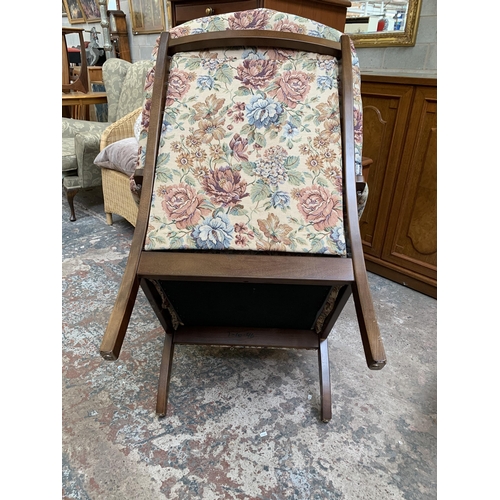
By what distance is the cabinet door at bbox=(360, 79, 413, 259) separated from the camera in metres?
1.73

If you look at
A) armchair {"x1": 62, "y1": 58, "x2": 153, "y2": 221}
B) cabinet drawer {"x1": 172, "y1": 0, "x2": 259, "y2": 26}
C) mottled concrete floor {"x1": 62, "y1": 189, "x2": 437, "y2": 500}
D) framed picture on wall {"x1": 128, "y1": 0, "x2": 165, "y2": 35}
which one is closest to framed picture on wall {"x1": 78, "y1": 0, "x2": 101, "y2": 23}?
framed picture on wall {"x1": 128, "y1": 0, "x2": 165, "y2": 35}

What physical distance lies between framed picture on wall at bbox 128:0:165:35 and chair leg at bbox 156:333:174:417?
9.94ft

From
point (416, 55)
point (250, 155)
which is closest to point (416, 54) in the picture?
point (416, 55)

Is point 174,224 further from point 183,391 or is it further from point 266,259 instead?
point 183,391

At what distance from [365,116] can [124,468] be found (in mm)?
1832

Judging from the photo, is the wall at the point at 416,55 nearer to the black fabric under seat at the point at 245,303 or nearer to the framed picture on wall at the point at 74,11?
the black fabric under seat at the point at 245,303

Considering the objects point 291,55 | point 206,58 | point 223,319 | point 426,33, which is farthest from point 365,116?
point 223,319

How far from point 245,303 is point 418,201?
113 cm

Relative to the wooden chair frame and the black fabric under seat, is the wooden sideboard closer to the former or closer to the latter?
the wooden chair frame

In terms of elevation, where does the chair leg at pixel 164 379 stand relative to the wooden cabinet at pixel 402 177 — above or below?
below

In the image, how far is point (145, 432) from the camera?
1196 mm

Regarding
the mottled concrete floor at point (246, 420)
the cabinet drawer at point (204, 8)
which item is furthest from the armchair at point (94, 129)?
the mottled concrete floor at point (246, 420)

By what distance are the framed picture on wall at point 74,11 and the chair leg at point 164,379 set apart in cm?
446

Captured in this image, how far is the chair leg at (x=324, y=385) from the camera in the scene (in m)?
1.24
